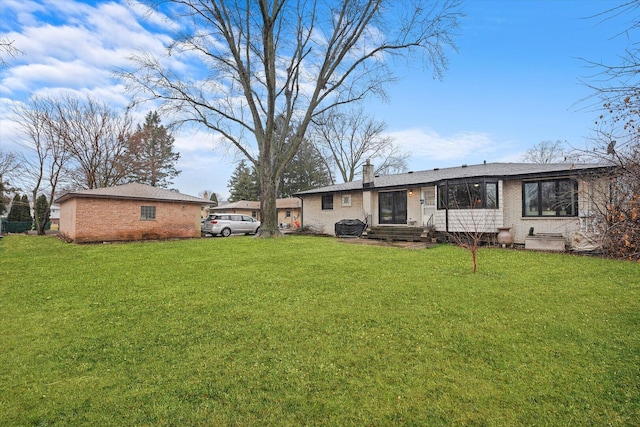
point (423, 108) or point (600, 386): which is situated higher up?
point (423, 108)

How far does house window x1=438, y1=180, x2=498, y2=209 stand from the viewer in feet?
41.1

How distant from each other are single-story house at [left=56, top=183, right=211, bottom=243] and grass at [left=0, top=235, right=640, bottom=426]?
10402 mm

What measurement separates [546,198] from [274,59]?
15260mm

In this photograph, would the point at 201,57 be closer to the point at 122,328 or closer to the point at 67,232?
the point at 67,232

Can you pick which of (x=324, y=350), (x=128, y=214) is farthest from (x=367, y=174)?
(x=324, y=350)

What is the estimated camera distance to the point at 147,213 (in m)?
17.5

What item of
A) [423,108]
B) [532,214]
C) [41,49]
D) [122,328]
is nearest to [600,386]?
[122,328]

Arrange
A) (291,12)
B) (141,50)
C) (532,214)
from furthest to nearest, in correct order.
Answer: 1. (291,12)
2. (141,50)
3. (532,214)

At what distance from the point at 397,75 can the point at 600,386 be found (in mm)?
17863

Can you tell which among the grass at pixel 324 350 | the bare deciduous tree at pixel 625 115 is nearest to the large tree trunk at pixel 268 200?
the grass at pixel 324 350

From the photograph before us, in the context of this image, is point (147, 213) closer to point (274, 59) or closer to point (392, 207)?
point (274, 59)

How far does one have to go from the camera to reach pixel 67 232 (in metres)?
17.7

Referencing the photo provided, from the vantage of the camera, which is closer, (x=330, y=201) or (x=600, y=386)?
(x=600, y=386)

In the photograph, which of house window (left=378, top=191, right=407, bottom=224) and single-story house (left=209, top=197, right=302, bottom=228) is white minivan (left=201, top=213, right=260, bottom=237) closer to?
house window (left=378, top=191, right=407, bottom=224)
